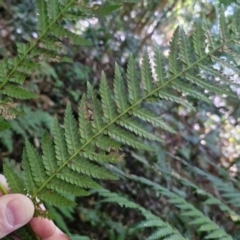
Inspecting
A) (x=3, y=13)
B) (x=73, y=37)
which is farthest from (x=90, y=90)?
(x=3, y=13)

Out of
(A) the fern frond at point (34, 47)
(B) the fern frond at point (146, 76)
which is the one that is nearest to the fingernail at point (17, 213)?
(A) the fern frond at point (34, 47)

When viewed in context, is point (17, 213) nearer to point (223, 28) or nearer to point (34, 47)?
point (34, 47)

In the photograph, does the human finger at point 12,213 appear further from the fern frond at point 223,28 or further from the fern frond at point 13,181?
the fern frond at point 223,28

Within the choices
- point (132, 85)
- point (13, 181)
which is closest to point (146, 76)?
point (132, 85)

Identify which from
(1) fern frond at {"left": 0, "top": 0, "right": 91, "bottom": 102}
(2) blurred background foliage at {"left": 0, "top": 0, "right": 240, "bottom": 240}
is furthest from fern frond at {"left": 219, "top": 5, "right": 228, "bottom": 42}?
(2) blurred background foliage at {"left": 0, "top": 0, "right": 240, "bottom": 240}

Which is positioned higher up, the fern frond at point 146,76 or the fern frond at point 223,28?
the fern frond at point 223,28

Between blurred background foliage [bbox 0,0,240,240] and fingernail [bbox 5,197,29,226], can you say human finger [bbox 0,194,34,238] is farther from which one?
blurred background foliage [bbox 0,0,240,240]
